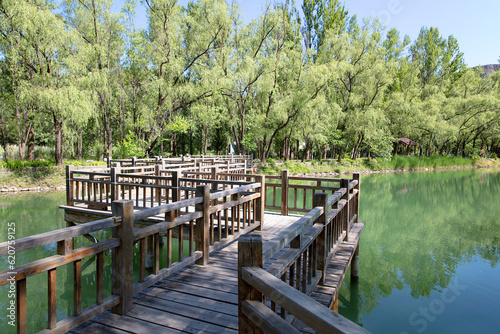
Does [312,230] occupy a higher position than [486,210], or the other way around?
[312,230]

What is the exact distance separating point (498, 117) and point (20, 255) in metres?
41.7

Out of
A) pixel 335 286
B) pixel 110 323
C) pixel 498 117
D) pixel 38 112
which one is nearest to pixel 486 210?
pixel 335 286

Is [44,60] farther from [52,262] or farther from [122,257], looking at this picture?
[52,262]

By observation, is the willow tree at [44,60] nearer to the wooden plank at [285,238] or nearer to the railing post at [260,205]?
the railing post at [260,205]

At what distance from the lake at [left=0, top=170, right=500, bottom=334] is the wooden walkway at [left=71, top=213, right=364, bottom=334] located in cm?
229

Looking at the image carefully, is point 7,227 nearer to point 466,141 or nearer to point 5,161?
point 5,161

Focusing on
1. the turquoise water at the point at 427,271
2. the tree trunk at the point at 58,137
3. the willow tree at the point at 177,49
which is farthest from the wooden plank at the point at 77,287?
the willow tree at the point at 177,49

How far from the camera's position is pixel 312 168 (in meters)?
26.5

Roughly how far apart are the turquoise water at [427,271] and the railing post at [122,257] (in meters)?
4.09

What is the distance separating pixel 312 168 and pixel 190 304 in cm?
2406

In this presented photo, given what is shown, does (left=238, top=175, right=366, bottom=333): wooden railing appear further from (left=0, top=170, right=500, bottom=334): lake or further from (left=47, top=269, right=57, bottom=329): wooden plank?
(left=0, top=170, right=500, bottom=334): lake

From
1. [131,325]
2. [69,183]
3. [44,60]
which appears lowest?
[131,325]

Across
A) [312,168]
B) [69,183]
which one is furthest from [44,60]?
[312,168]

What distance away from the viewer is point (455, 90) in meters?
36.2
